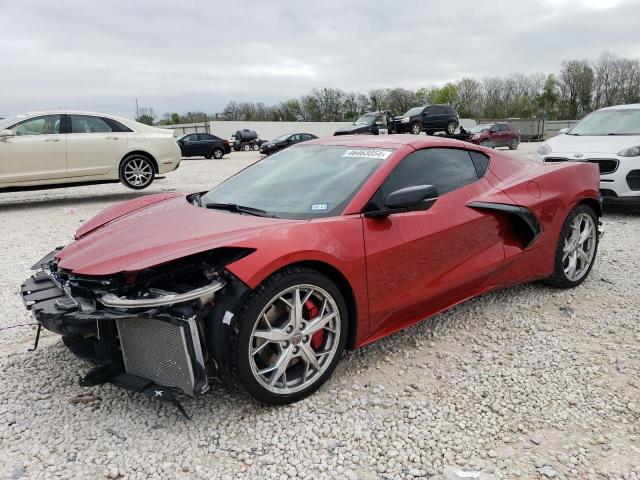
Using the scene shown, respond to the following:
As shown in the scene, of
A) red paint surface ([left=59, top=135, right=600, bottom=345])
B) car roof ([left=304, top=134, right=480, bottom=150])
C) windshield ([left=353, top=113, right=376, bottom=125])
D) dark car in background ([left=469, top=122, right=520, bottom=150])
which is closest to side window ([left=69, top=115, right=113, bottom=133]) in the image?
red paint surface ([left=59, top=135, right=600, bottom=345])

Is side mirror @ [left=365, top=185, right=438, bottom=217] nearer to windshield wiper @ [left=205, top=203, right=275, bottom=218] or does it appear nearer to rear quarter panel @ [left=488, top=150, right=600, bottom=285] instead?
windshield wiper @ [left=205, top=203, right=275, bottom=218]

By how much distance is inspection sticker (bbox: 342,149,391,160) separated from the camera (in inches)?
126

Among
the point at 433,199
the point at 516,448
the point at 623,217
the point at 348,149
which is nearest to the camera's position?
the point at 516,448

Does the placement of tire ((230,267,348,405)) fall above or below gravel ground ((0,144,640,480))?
above

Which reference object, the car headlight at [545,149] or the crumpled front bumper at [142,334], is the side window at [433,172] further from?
the car headlight at [545,149]

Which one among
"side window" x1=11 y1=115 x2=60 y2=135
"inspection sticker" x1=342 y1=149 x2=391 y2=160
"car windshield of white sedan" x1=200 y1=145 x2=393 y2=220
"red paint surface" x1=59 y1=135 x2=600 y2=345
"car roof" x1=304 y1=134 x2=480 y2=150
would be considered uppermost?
"side window" x1=11 y1=115 x2=60 y2=135

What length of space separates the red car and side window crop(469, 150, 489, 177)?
11 millimetres

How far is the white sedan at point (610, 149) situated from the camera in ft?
22.1

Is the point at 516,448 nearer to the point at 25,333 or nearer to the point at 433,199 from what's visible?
the point at 433,199

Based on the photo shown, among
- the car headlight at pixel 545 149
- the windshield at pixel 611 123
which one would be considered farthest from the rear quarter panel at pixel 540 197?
the windshield at pixel 611 123

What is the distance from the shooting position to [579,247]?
4262mm

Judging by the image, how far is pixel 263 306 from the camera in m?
2.39

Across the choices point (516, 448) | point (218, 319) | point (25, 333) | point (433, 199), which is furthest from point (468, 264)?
point (25, 333)

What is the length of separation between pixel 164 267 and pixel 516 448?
183 centimetres
